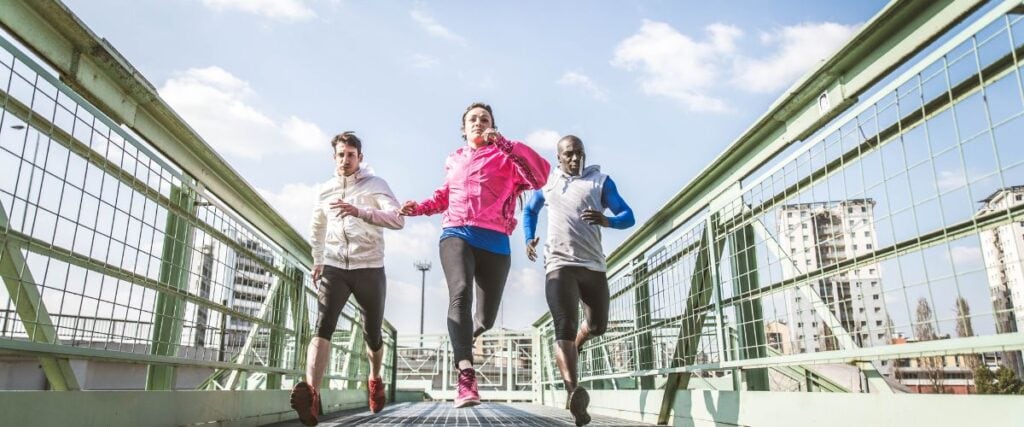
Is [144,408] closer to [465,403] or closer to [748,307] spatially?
[465,403]

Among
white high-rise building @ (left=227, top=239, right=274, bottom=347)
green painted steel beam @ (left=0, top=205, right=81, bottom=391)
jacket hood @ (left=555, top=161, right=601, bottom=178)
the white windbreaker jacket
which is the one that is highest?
jacket hood @ (left=555, top=161, right=601, bottom=178)

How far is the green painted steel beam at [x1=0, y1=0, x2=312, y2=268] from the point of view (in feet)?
8.01

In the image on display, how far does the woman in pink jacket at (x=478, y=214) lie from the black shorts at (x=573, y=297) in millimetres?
325

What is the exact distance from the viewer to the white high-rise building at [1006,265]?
1769 mm

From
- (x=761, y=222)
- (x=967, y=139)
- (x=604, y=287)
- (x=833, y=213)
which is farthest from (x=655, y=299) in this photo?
(x=967, y=139)


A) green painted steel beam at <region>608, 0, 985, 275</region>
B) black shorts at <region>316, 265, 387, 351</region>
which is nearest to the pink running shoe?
black shorts at <region>316, 265, 387, 351</region>

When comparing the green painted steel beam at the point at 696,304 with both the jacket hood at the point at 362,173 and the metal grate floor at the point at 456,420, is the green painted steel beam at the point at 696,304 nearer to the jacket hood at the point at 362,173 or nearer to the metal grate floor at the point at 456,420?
the metal grate floor at the point at 456,420

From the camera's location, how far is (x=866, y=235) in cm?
248

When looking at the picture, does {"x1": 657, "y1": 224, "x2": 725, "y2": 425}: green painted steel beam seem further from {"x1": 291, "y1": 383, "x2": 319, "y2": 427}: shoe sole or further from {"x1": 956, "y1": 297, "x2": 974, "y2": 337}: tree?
{"x1": 291, "y1": 383, "x2": 319, "y2": 427}: shoe sole

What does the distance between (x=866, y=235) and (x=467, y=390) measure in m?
2.12

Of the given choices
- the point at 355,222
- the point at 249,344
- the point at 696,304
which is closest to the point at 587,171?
the point at 696,304

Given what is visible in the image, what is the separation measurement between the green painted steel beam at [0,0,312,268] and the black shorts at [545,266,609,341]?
2.16 m

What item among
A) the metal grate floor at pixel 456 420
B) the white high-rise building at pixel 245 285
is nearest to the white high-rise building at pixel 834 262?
the metal grate floor at pixel 456 420

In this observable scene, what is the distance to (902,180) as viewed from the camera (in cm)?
226
